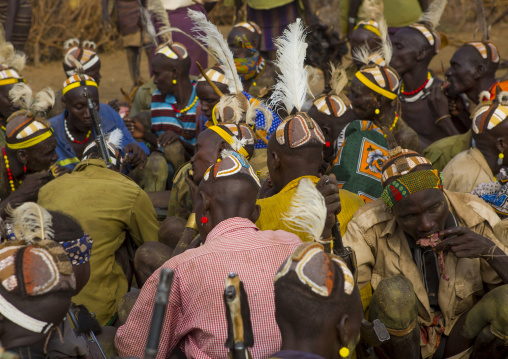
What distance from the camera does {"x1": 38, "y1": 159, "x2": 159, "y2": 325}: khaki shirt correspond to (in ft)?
14.0

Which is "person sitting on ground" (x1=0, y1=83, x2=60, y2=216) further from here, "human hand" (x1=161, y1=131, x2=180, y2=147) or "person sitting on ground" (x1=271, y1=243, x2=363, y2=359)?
"person sitting on ground" (x1=271, y1=243, x2=363, y2=359)

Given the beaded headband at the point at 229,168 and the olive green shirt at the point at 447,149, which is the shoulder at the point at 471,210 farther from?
the olive green shirt at the point at 447,149

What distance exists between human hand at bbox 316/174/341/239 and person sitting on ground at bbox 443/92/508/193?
5.53ft

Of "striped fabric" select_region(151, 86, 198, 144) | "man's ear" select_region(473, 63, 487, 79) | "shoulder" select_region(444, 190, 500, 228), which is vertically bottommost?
"striped fabric" select_region(151, 86, 198, 144)

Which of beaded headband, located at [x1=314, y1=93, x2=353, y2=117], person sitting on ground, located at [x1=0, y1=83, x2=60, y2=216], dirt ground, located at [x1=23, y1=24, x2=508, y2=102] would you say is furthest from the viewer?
dirt ground, located at [x1=23, y1=24, x2=508, y2=102]

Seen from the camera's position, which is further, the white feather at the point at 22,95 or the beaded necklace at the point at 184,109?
the beaded necklace at the point at 184,109

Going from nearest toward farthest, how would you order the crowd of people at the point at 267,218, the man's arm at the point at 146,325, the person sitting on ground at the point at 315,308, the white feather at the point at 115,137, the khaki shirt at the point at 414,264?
the person sitting on ground at the point at 315,308
the crowd of people at the point at 267,218
the man's arm at the point at 146,325
the khaki shirt at the point at 414,264
the white feather at the point at 115,137

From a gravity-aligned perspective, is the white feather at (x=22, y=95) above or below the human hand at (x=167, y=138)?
above

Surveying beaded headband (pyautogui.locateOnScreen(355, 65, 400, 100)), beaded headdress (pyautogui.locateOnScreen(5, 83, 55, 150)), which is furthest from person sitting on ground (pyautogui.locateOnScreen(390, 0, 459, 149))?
beaded headdress (pyautogui.locateOnScreen(5, 83, 55, 150))

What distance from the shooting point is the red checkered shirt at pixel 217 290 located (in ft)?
9.38

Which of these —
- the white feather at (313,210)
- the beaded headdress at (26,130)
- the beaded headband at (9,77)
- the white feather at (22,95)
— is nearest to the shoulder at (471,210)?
the white feather at (313,210)

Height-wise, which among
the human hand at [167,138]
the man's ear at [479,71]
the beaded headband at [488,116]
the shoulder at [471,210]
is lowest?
the human hand at [167,138]

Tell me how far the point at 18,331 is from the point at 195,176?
2110mm

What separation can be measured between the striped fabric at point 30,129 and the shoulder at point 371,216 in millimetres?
2655
